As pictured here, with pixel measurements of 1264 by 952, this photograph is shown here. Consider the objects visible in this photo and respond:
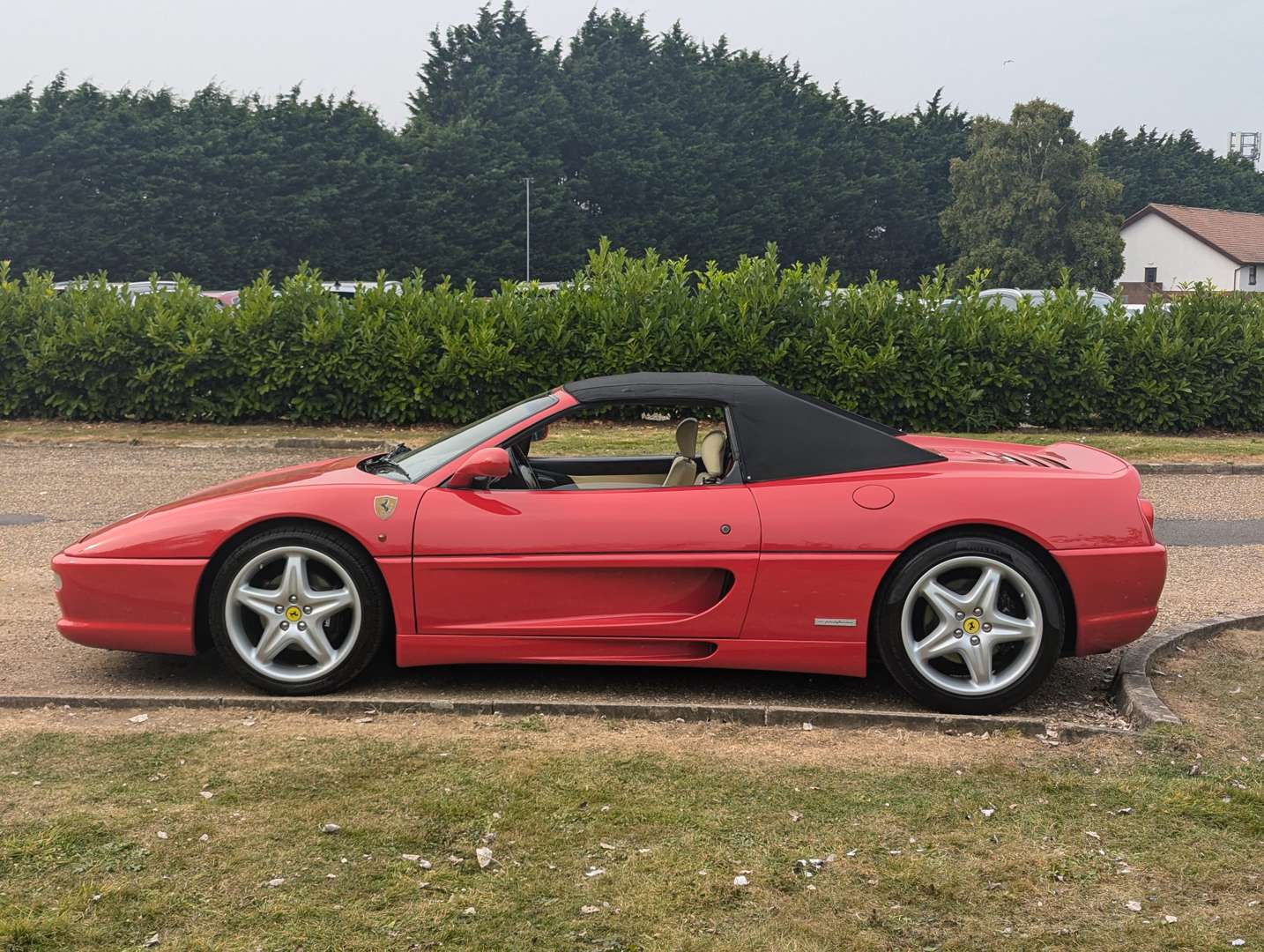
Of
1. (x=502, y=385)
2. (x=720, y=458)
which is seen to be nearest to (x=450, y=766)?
(x=720, y=458)

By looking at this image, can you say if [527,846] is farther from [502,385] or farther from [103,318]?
[103,318]

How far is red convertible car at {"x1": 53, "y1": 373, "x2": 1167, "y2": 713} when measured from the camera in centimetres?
509

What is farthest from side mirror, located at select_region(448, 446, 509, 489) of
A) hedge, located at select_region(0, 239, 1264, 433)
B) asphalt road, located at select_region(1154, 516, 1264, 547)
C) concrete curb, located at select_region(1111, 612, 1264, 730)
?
hedge, located at select_region(0, 239, 1264, 433)

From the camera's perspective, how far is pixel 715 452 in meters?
5.55

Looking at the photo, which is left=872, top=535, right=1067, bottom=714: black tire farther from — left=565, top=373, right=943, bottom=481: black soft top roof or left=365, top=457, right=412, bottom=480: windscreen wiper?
left=365, top=457, right=412, bottom=480: windscreen wiper

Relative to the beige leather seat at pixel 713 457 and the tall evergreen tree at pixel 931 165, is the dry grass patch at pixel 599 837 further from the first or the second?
the tall evergreen tree at pixel 931 165

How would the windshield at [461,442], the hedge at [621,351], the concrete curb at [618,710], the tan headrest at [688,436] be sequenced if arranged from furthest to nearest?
the hedge at [621,351] → the tan headrest at [688,436] → the windshield at [461,442] → the concrete curb at [618,710]

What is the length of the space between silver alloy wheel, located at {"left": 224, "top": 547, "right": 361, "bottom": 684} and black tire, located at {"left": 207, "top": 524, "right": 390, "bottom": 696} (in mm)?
18

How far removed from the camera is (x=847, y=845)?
379cm

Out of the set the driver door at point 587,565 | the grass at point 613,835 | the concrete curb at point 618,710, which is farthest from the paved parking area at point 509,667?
the grass at point 613,835

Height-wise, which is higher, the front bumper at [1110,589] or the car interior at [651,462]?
the car interior at [651,462]

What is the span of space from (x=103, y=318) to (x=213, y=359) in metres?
1.51

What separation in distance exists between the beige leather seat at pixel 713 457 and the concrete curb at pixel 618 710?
1.00 meters

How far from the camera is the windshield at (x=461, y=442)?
214 inches
